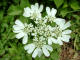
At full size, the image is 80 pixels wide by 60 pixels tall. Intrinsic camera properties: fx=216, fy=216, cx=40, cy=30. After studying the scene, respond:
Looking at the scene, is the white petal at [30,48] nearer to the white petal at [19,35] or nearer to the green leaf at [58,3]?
the white petal at [19,35]

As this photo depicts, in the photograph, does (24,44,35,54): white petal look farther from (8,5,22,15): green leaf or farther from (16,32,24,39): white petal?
(8,5,22,15): green leaf

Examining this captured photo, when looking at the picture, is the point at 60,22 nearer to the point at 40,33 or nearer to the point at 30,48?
the point at 40,33

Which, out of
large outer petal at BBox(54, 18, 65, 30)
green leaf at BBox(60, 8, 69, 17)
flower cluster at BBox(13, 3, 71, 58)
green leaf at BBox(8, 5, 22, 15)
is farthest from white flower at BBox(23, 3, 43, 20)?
green leaf at BBox(60, 8, 69, 17)

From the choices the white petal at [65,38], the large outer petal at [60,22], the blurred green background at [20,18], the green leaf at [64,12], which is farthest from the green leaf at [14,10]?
the white petal at [65,38]

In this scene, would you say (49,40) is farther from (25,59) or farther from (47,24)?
(25,59)

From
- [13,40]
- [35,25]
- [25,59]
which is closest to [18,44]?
[13,40]

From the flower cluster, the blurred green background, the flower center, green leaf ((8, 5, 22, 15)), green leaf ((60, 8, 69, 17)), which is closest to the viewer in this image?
the flower cluster

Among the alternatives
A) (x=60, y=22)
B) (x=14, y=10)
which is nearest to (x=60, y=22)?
(x=60, y=22)
